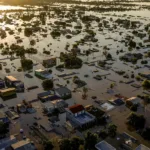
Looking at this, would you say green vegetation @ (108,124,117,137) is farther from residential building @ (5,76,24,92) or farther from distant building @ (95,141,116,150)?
residential building @ (5,76,24,92)

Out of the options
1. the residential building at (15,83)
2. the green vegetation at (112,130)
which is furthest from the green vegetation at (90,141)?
the residential building at (15,83)

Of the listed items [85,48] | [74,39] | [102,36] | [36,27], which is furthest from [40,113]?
[36,27]

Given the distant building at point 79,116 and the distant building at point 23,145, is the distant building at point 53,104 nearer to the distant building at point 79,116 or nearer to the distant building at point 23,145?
the distant building at point 79,116

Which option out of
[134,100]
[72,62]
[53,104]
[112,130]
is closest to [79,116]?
[53,104]

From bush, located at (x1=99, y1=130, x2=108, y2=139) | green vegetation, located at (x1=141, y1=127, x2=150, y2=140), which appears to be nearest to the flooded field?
green vegetation, located at (x1=141, y1=127, x2=150, y2=140)

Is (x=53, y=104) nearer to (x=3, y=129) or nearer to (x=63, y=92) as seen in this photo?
(x=63, y=92)

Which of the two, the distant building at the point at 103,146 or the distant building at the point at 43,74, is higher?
the distant building at the point at 43,74
